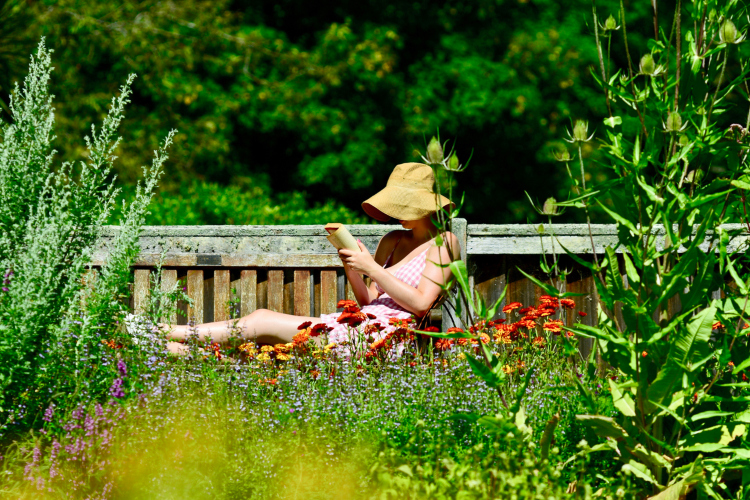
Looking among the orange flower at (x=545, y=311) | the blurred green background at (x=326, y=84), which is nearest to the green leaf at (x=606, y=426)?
the orange flower at (x=545, y=311)

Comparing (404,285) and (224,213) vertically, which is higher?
(224,213)

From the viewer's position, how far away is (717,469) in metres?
2.53

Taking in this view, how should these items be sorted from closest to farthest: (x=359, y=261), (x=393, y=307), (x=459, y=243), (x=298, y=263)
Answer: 1. (x=359, y=261)
2. (x=393, y=307)
3. (x=459, y=243)
4. (x=298, y=263)

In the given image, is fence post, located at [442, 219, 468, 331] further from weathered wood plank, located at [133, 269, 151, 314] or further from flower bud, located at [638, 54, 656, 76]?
flower bud, located at [638, 54, 656, 76]

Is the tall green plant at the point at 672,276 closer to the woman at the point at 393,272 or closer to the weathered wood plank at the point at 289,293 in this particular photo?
the woman at the point at 393,272

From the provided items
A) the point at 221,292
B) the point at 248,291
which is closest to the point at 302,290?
the point at 248,291

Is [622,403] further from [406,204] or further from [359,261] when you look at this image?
[406,204]

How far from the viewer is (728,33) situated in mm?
2271

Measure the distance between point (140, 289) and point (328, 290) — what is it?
135cm

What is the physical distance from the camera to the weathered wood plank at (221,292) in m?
4.86

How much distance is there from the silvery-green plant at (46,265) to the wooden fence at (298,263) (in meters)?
1.34

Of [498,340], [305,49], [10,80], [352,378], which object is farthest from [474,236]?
[305,49]

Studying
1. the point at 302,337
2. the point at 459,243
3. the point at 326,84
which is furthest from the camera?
the point at 326,84

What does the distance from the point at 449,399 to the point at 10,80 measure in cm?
789
